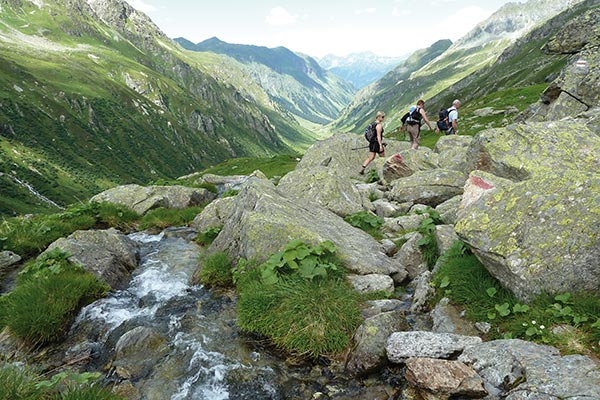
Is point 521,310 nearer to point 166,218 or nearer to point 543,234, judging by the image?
point 543,234

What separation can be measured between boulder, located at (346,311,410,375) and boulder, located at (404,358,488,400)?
33.9 inches

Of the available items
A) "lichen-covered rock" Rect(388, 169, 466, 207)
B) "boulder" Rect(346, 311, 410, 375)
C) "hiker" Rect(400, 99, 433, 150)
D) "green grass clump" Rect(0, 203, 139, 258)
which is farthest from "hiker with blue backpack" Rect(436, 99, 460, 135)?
"boulder" Rect(346, 311, 410, 375)

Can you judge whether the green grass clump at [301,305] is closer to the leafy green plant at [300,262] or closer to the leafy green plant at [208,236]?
the leafy green plant at [300,262]

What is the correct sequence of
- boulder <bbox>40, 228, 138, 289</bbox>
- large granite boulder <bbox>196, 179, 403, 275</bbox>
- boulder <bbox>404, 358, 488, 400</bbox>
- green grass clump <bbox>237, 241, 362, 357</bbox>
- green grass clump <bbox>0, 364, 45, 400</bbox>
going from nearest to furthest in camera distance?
Answer: green grass clump <bbox>0, 364, 45, 400</bbox> → boulder <bbox>404, 358, 488, 400</bbox> → green grass clump <bbox>237, 241, 362, 357</bbox> → large granite boulder <bbox>196, 179, 403, 275</bbox> → boulder <bbox>40, 228, 138, 289</bbox>

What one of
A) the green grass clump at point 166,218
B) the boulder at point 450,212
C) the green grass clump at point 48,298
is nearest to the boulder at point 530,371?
the boulder at point 450,212

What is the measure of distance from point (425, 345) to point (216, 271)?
795cm

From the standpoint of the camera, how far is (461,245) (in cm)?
1027

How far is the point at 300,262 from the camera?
10.6 m

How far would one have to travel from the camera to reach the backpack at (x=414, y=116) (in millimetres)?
28861

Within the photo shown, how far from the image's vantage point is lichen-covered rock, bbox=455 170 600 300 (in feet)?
24.3

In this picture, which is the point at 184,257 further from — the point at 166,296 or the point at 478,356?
the point at 478,356

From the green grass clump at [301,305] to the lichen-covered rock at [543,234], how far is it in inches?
147

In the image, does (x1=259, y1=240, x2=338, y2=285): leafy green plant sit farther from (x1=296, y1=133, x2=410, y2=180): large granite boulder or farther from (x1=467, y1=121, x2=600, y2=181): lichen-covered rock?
(x1=296, y1=133, x2=410, y2=180): large granite boulder

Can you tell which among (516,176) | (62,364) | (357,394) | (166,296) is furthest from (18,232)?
(516,176)
